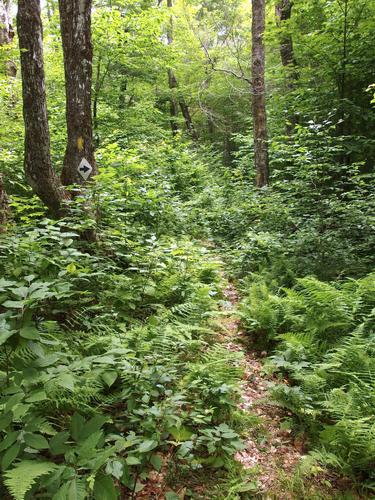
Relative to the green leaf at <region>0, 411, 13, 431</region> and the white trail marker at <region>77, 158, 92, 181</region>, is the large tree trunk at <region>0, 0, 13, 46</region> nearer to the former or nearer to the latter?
the white trail marker at <region>77, 158, 92, 181</region>

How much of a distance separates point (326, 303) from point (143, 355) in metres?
2.58

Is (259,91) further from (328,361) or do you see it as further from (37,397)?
(37,397)

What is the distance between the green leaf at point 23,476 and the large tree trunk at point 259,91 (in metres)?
9.50

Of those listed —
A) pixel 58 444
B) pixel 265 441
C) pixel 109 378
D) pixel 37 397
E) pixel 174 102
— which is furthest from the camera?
pixel 174 102

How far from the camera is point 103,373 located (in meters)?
2.49

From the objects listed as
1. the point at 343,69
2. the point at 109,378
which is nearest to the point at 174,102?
the point at 343,69

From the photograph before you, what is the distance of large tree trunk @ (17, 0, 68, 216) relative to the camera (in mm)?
5660

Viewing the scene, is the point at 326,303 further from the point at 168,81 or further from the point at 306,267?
the point at 168,81

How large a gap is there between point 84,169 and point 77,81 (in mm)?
1436

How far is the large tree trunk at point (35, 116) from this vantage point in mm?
5660

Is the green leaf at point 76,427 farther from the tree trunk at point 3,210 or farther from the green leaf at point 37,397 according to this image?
the tree trunk at point 3,210

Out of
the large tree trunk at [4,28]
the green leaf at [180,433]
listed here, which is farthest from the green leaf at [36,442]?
the large tree trunk at [4,28]

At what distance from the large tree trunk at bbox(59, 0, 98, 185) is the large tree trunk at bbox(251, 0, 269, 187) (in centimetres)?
537

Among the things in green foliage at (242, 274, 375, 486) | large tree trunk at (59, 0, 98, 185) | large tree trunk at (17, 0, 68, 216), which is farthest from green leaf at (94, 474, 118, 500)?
large tree trunk at (59, 0, 98, 185)
